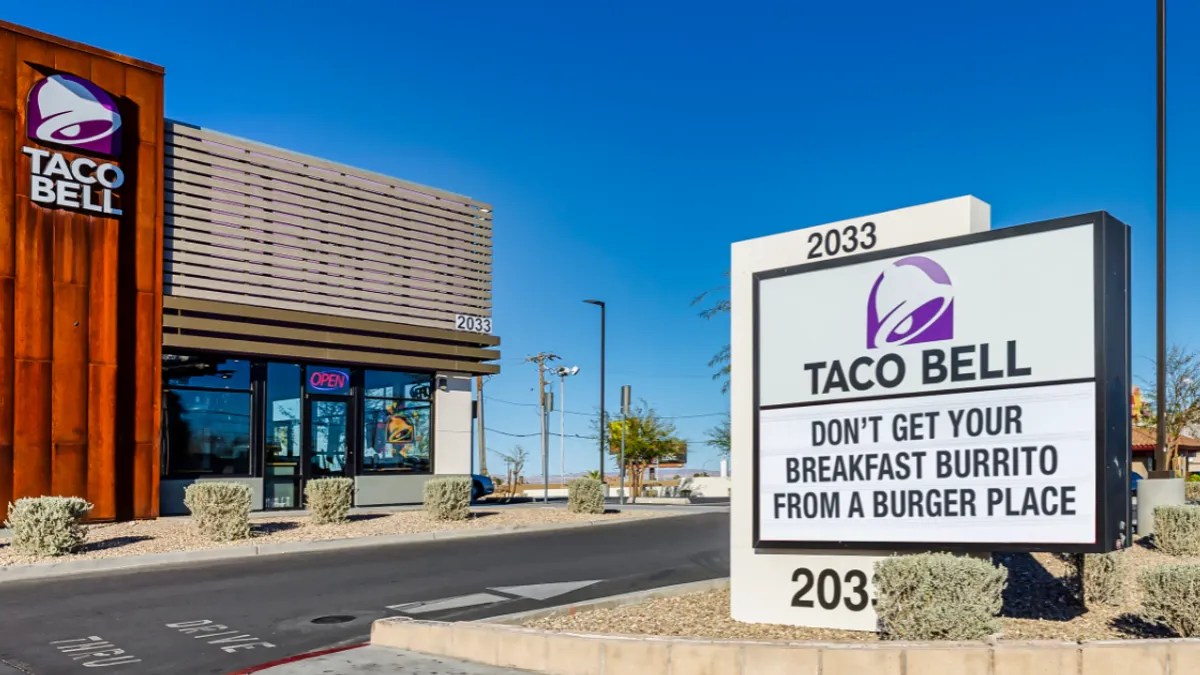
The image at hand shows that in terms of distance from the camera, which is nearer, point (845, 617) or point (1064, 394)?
point (1064, 394)

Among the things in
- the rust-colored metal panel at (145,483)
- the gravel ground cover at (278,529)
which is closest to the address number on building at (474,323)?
the gravel ground cover at (278,529)

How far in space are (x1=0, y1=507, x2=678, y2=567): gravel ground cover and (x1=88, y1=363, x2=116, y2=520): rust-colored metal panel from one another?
1.66 feet

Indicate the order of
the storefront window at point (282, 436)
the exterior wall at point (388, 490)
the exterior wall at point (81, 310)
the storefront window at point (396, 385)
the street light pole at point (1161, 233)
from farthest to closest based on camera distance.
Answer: the storefront window at point (396, 385), the exterior wall at point (388, 490), the storefront window at point (282, 436), the exterior wall at point (81, 310), the street light pole at point (1161, 233)

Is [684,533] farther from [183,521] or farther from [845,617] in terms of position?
[845,617]

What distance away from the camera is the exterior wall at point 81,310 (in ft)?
62.8

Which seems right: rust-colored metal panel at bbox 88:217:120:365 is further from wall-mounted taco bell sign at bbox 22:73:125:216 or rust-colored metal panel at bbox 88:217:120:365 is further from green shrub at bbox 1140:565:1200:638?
green shrub at bbox 1140:565:1200:638

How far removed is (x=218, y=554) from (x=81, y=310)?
6783 millimetres

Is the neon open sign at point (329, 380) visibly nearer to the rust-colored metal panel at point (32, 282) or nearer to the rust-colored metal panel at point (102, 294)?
the rust-colored metal panel at point (102, 294)

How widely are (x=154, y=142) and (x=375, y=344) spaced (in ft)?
23.7

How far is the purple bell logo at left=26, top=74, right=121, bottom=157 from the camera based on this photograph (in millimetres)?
19641

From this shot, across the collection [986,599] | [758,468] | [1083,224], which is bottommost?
[986,599]

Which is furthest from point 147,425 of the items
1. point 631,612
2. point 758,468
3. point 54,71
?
point 758,468

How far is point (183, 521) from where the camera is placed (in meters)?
20.8

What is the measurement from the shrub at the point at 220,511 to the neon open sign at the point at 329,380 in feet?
24.9
